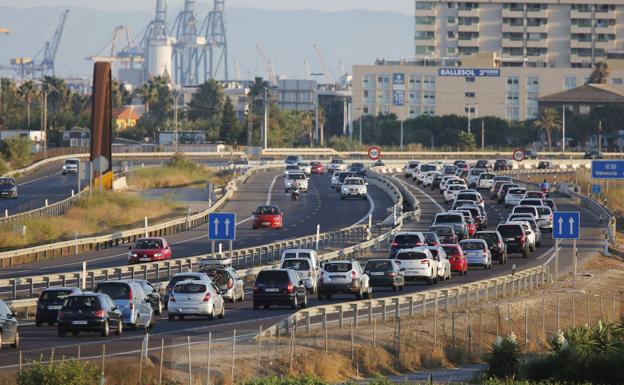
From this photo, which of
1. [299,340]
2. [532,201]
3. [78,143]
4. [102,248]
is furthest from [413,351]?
[78,143]

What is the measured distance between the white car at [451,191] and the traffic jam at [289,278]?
1413 centimetres

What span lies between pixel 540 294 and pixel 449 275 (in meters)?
5.32

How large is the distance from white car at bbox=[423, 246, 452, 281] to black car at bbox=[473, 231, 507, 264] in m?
7.99

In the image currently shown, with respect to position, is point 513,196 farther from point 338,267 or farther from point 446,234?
point 338,267

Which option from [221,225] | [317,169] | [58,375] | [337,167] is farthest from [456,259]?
[317,169]

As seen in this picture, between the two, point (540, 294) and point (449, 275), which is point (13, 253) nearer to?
point (449, 275)

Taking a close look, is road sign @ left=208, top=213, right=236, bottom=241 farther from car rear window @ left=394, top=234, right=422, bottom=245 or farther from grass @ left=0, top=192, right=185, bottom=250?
grass @ left=0, top=192, right=185, bottom=250

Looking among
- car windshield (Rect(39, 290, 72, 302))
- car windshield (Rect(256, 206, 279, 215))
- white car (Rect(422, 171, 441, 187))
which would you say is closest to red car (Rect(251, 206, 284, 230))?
car windshield (Rect(256, 206, 279, 215))

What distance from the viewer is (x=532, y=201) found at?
8756cm

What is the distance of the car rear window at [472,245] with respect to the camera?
6384 centimetres

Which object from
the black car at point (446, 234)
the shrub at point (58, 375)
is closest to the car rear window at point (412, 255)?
the black car at point (446, 234)

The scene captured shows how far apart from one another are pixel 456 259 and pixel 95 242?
65.6 feet

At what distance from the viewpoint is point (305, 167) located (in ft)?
454

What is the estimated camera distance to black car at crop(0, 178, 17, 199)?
356 feet
